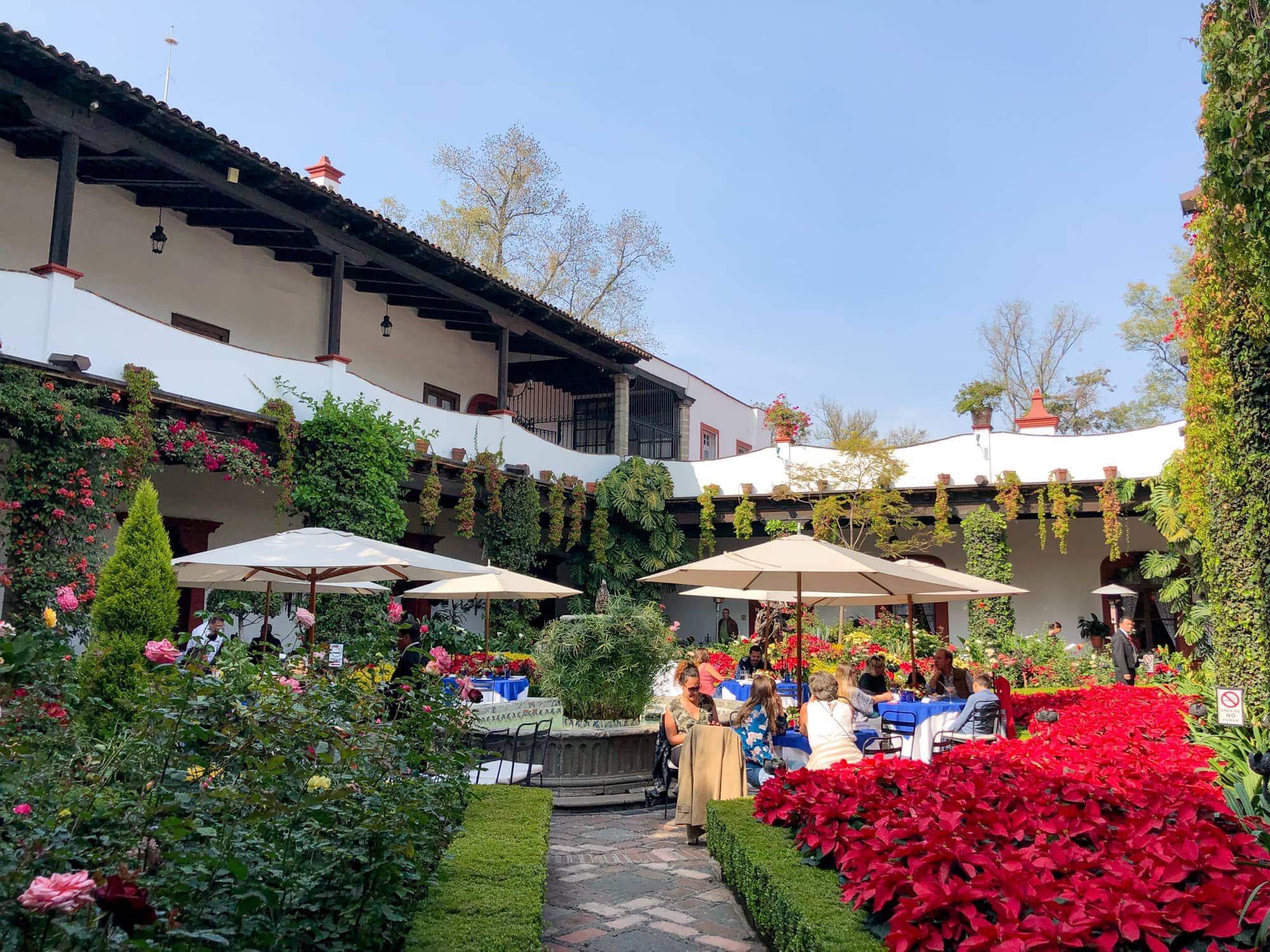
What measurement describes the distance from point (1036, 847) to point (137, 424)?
8.07m

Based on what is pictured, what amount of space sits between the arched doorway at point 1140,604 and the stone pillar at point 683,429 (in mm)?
8376

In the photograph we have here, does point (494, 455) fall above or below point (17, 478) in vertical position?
above

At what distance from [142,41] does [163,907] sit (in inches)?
665

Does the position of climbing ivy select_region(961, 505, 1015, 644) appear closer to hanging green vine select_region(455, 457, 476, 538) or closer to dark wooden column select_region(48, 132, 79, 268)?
hanging green vine select_region(455, 457, 476, 538)

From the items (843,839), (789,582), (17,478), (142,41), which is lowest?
(843,839)

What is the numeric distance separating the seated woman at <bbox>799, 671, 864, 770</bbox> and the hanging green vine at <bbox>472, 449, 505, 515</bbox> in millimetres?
7895

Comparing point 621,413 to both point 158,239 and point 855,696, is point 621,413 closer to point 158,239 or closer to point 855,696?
point 158,239

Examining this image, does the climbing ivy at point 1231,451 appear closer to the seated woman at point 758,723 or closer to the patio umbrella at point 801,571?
the patio umbrella at point 801,571

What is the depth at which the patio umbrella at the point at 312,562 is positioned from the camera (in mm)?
6605

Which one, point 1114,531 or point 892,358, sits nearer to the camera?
point 1114,531

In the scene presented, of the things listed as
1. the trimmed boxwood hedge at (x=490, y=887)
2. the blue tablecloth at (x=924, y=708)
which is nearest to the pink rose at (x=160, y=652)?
the trimmed boxwood hedge at (x=490, y=887)

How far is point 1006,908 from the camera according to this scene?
9.52ft

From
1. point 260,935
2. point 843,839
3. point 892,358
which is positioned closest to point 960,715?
point 843,839

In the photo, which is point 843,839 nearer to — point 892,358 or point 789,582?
point 789,582
